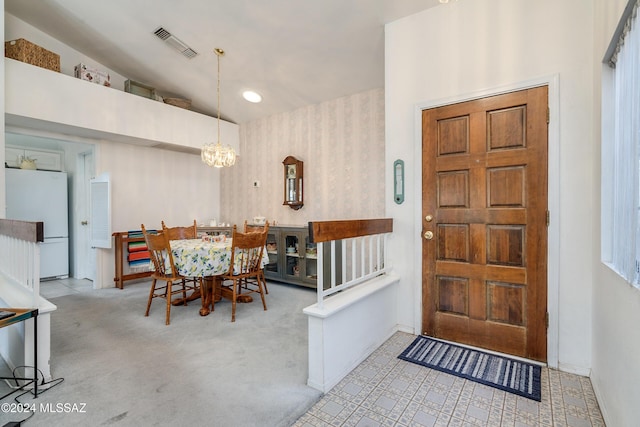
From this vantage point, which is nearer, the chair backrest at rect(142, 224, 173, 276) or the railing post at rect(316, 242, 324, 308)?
the railing post at rect(316, 242, 324, 308)

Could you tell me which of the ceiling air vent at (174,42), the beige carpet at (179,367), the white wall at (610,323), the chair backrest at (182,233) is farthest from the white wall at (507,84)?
the chair backrest at (182,233)

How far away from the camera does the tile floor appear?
1.62 meters

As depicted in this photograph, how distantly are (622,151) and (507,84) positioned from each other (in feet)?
3.23

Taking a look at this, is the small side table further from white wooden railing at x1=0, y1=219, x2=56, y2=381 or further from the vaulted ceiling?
the vaulted ceiling

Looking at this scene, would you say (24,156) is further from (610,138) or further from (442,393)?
(610,138)

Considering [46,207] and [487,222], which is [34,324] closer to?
[487,222]

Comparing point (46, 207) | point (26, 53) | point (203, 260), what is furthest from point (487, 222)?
point (46, 207)

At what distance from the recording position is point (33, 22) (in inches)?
142

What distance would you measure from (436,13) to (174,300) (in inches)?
162

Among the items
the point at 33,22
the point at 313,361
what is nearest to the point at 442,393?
the point at 313,361

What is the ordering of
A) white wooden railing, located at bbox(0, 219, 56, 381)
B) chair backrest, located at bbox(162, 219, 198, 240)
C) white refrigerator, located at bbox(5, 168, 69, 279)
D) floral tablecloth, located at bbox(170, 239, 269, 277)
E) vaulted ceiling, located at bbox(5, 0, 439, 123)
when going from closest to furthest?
1. white wooden railing, located at bbox(0, 219, 56, 381)
2. vaulted ceiling, located at bbox(5, 0, 439, 123)
3. floral tablecloth, located at bbox(170, 239, 269, 277)
4. chair backrest, located at bbox(162, 219, 198, 240)
5. white refrigerator, located at bbox(5, 168, 69, 279)

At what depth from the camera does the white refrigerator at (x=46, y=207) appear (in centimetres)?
455

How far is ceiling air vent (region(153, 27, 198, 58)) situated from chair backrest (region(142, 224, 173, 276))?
7.51ft

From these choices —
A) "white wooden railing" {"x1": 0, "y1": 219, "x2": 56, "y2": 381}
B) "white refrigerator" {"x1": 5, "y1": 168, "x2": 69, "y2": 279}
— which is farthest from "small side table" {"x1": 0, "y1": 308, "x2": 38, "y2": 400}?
"white refrigerator" {"x1": 5, "y1": 168, "x2": 69, "y2": 279}
